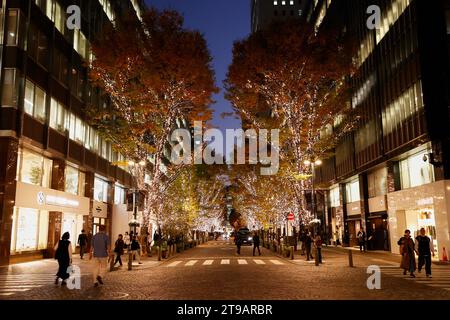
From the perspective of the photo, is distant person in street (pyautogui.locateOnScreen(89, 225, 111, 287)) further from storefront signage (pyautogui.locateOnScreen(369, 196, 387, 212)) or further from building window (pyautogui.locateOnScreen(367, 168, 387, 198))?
building window (pyautogui.locateOnScreen(367, 168, 387, 198))

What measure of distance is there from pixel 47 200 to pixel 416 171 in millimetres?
22575

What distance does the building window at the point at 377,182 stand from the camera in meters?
32.6

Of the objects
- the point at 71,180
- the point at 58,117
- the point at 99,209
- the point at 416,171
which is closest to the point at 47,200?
the point at 58,117

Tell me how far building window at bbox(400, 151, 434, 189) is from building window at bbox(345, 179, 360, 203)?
34.1ft

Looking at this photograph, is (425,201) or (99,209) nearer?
(425,201)

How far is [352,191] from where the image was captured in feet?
135

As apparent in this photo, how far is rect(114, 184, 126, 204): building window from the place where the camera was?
142ft

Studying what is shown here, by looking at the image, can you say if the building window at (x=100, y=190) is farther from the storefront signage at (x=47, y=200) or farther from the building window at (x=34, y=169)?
the building window at (x=34, y=169)

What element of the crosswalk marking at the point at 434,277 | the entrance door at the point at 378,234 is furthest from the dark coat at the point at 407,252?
the entrance door at the point at 378,234

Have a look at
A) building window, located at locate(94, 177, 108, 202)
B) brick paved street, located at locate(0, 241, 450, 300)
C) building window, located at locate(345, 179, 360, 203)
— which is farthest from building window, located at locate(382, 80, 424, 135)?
building window, located at locate(94, 177, 108, 202)

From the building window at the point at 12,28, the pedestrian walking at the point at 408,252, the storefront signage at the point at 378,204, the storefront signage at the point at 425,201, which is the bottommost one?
the pedestrian walking at the point at 408,252

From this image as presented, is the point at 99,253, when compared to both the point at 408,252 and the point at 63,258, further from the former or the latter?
the point at 408,252

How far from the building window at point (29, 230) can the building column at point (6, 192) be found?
184 cm
